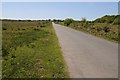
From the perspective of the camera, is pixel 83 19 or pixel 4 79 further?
pixel 83 19

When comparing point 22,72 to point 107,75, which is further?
point 22,72

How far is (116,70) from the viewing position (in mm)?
11469

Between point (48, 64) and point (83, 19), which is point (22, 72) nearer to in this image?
point (48, 64)

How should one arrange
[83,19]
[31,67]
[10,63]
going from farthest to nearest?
[83,19] < [10,63] < [31,67]

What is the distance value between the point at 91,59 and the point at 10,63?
431 centimetres

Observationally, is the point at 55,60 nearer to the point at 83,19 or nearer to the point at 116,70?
the point at 116,70

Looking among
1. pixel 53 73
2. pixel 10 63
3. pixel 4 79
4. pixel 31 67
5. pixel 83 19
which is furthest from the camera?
pixel 83 19

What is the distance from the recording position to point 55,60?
1421cm

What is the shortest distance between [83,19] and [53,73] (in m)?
117

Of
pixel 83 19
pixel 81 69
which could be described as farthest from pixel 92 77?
pixel 83 19

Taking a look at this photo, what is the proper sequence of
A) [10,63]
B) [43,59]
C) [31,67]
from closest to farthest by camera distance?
[31,67], [10,63], [43,59]

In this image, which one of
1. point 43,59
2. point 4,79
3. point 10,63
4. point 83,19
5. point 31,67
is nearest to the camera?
point 4,79

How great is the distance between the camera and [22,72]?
1124 cm

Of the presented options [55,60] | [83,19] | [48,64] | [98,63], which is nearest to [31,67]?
[48,64]
